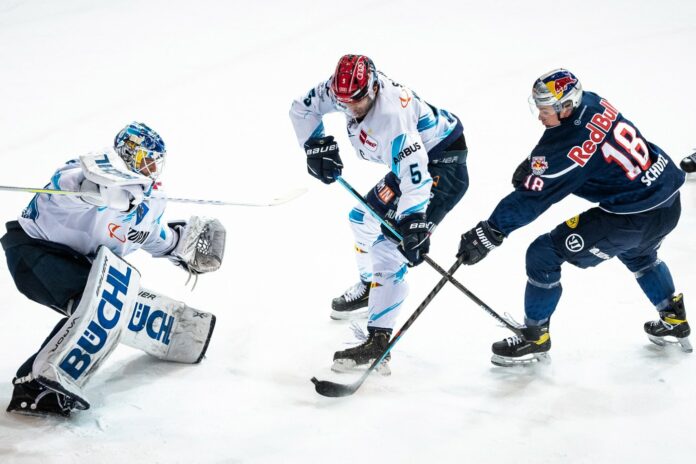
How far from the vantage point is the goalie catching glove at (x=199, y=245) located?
10.9 ft

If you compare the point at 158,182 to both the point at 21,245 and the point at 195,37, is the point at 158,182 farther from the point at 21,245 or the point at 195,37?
the point at 195,37

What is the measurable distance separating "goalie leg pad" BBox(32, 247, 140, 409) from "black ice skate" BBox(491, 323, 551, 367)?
1.54m

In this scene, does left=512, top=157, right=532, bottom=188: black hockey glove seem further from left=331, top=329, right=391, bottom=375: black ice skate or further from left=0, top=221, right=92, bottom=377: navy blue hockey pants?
left=0, top=221, right=92, bottom=377: navy blue hockey pants

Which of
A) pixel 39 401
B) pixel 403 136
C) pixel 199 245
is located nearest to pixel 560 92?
pixel 403 136

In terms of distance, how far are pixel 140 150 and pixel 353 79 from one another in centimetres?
85

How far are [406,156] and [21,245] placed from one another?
4.90ft

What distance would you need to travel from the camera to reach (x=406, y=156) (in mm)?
3031

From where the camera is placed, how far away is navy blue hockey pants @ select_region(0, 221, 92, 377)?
2.82 m

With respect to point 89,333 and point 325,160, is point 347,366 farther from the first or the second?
point 89,333

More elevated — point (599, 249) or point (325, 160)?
point (325, 160)

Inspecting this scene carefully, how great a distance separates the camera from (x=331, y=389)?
2957 millimetres

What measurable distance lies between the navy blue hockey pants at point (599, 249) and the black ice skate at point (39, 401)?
6.17ft

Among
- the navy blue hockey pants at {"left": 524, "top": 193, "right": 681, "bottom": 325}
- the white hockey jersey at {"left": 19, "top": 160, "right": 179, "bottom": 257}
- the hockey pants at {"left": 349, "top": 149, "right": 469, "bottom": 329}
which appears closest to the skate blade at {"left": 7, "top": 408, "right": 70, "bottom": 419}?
the white hockey jersey at {"left": 19, "top": 160, "right": 179, "bottom": 257}

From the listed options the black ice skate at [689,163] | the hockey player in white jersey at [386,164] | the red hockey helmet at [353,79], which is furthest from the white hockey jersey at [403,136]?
the black ice skate at [689,163]
